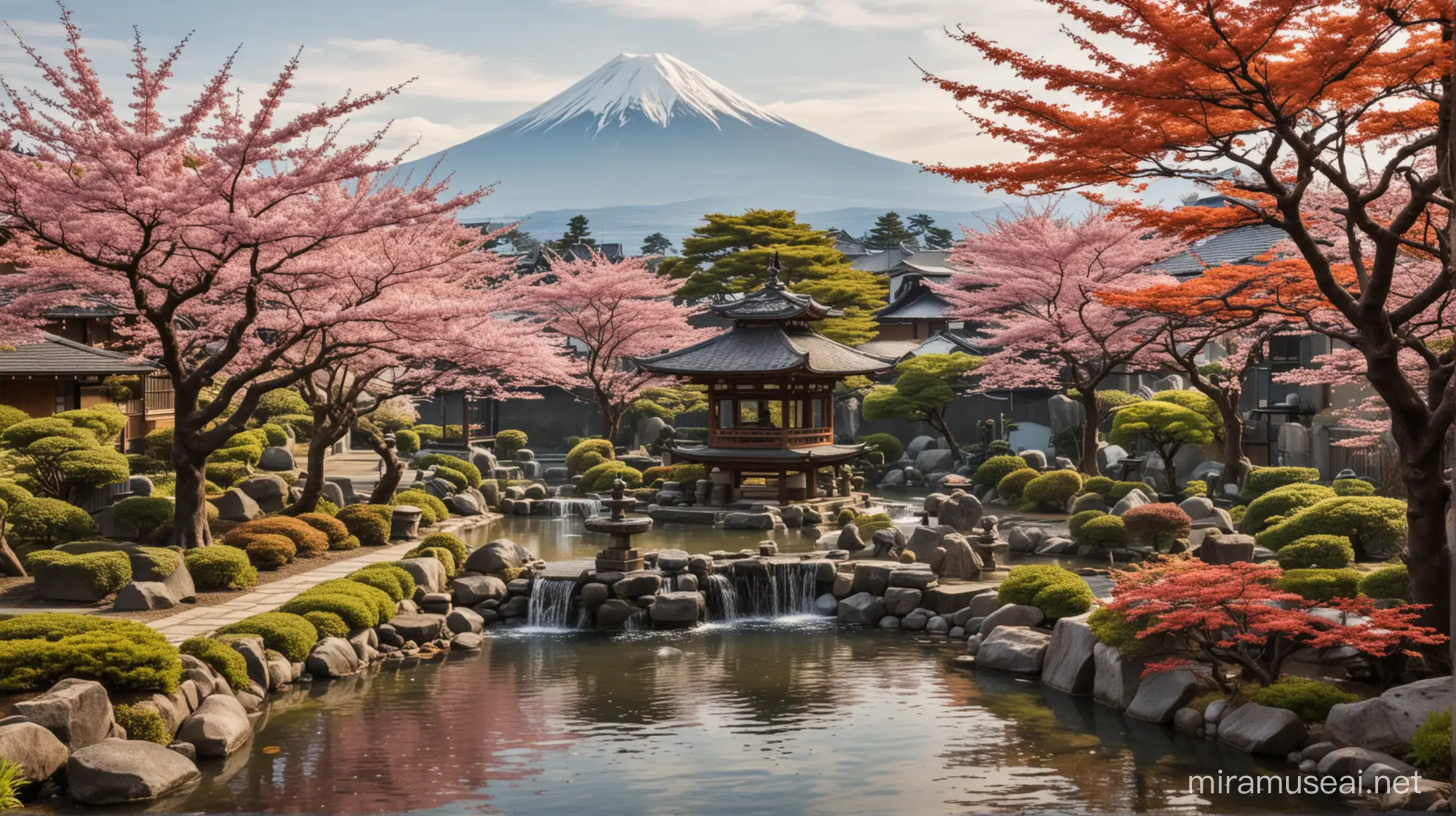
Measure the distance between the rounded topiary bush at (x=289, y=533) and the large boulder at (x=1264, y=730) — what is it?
14.3 metres

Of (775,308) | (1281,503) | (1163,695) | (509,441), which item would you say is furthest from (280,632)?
(509,441)

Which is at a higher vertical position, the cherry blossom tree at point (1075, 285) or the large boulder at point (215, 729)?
the cherry blossom tree at point (1075, 285)

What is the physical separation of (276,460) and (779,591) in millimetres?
17587

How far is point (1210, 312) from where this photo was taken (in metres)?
15.5

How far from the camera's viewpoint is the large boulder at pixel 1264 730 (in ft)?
38.6

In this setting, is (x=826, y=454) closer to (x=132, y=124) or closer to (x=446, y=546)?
(x=446, y=546)

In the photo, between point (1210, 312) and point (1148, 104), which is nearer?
point (1148, 104)

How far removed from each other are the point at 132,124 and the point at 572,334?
74.3 ft

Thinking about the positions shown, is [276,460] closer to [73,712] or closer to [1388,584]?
[73,712]

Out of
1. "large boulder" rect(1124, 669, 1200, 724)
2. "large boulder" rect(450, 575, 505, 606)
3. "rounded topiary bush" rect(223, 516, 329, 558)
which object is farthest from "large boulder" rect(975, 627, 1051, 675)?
"rounded topiary bush" rect(223, 516, 329, 558)

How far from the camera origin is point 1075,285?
3131 centimetres

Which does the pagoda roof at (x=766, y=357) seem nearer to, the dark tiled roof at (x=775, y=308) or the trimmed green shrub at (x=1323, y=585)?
the dark tiled roof at (x=775, y=308)

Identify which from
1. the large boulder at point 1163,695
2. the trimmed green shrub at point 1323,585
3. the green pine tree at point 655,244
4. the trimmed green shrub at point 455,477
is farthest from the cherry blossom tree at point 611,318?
the green pine tree at point 655,244

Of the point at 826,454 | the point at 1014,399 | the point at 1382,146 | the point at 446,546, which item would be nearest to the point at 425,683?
the point at 446,546
